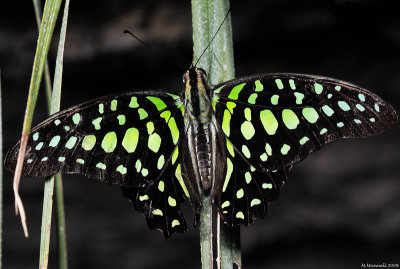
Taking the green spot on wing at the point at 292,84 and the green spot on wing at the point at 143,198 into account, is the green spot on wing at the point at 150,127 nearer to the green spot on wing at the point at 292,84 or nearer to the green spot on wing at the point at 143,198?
the green spot on wing at the point at 143,198

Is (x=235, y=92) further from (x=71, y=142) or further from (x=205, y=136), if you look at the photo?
(x=71, y=142)

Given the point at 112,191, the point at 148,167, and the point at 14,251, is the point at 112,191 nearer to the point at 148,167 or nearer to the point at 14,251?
the point at 14,251

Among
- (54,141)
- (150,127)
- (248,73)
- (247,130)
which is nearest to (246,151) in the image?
(247,130)

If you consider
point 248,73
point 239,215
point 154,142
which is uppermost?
point 248,73

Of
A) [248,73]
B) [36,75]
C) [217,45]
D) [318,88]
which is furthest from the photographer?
[248,73]

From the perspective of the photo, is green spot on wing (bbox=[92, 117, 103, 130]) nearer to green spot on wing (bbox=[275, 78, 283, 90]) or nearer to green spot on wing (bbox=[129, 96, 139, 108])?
green spot on wing (bbox=[129, 96, 139, 108])

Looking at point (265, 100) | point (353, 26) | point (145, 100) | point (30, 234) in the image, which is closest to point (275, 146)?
point (265, 100)
